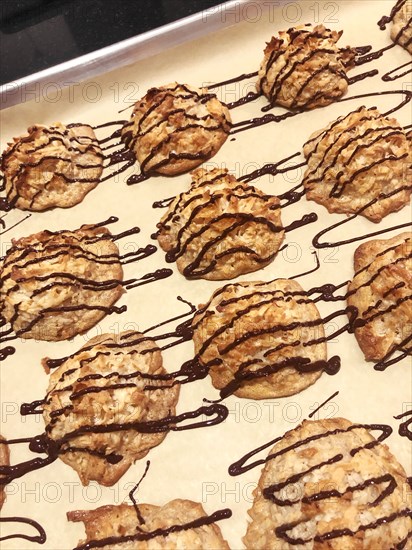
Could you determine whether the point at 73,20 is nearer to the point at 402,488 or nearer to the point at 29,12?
the point at 29,12

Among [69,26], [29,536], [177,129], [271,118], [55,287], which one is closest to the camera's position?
[29,536]

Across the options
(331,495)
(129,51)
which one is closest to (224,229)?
(331,495)

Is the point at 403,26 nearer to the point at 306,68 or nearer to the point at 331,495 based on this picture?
the point at 306,68

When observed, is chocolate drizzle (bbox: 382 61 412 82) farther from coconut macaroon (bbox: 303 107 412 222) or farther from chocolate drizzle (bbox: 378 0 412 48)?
coconut macaroon (bbox: 303 107 412 222)

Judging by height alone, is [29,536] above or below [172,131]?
below

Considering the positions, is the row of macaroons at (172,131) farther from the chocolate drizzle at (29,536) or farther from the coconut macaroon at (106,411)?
the chocolate drizzle at (29,536)
